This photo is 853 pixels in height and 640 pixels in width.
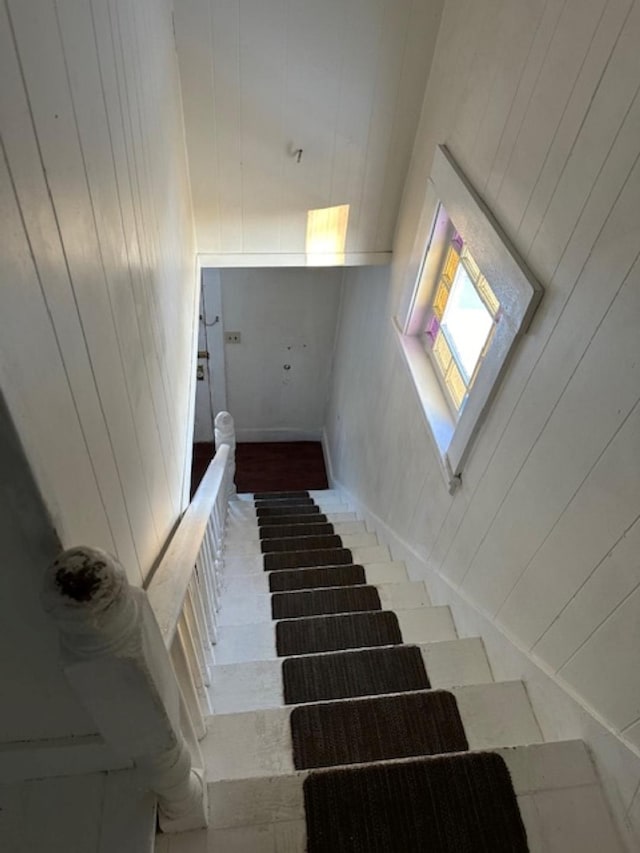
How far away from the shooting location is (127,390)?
1230 mm

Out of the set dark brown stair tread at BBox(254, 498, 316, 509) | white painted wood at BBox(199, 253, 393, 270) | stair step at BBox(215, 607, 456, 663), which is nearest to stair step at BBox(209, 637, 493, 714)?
stair step at BBox(215, 607, 456, 663)

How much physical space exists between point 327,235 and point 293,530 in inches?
68.9

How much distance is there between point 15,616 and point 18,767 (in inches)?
16.5

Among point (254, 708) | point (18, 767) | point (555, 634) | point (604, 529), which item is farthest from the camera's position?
point (254, 708)

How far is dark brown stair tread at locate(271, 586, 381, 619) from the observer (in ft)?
7.30

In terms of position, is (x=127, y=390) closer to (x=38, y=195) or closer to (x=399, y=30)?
(x=38, y=195)

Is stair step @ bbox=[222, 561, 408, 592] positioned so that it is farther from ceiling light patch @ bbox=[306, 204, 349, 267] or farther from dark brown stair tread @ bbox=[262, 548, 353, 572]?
ceiling light patch @ bbox=[306, 204, 349, 267]

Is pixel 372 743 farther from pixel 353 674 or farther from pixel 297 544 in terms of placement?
pixel 297 544

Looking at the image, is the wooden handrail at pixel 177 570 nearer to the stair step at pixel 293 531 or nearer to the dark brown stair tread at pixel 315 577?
the dark brown stair tread at pixel 315 577

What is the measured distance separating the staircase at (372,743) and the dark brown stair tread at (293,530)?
1037 millimetres

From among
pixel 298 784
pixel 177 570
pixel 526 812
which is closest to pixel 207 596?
pixel 177 570

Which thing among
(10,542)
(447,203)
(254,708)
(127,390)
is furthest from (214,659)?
(447,203)

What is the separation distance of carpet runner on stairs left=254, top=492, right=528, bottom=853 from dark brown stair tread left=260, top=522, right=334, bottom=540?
111cm

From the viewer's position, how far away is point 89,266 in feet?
3.20
